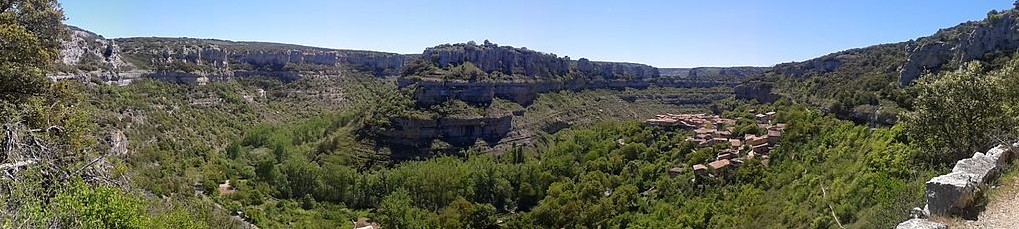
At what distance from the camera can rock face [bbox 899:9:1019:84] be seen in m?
39.8

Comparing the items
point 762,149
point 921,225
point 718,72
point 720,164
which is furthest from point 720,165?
point 718,72

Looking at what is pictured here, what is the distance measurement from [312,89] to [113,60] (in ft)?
115

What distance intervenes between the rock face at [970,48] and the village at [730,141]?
28.8 feet

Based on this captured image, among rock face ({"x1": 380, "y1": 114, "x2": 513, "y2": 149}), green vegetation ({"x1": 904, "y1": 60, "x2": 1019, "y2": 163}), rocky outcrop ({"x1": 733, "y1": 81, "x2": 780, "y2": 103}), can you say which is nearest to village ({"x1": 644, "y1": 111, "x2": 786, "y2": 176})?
rocky outcrop ({"x1": 733, "y1": 81, "x2": 780, "y2": 103})

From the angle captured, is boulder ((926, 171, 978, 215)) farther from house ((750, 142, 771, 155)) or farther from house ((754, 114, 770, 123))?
house ((754, 114, 770, 123))

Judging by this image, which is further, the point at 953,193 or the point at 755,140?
the point at 755,140

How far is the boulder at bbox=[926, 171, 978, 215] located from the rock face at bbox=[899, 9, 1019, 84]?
30.6 metres

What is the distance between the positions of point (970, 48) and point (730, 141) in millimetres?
15866

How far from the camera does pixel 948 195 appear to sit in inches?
508

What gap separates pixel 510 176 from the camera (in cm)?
5950

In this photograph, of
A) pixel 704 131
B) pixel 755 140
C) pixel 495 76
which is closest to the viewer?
pixel 755 140

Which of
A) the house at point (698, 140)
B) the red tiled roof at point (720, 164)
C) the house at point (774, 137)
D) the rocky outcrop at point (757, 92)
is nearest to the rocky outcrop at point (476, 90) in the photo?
the rocky outcrop at point (757, 92)

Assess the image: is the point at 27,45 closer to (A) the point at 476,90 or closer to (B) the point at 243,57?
(A) the point at 476,90

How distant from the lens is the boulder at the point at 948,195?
506 inches
